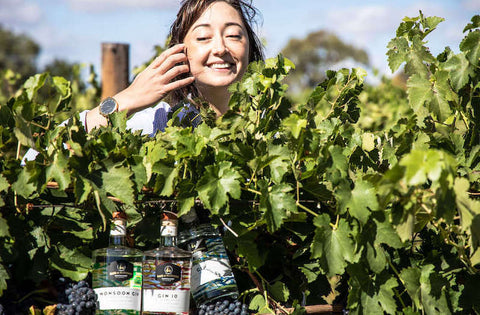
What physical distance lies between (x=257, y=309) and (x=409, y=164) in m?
0.62

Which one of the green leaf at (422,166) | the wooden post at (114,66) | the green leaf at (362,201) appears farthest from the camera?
the wooden post at (114,66)

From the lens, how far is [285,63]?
1.54m

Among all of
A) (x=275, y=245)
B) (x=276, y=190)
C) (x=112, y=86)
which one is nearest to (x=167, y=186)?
Answer: (x=276, y=190)

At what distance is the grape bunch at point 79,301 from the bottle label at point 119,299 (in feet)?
0.13

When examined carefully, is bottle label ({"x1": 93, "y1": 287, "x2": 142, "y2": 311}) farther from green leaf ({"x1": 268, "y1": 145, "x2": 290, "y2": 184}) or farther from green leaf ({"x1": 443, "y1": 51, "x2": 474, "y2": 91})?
green leaf ({"x1": 443, "y1": 51, "x2": 474, "y2": 91})

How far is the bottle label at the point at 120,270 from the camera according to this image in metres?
1.41

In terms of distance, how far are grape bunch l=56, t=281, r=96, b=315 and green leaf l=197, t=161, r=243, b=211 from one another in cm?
37

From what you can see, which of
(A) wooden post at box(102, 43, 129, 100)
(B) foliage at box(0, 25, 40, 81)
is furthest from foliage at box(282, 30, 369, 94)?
(A) wooden post at box(102, 43, 129, 100)

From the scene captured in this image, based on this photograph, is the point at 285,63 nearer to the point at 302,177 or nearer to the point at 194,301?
the point at 302,177

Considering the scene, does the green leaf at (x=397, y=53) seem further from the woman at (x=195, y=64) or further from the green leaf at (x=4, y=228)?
the green leaf at (x=4, y=228)

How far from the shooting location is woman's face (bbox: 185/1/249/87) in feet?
8.00

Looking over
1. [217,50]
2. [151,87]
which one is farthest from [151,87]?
[217,50]

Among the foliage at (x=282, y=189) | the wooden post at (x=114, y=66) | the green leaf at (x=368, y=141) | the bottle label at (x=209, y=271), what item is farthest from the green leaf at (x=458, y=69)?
the wooden post at (x=114, y=66)

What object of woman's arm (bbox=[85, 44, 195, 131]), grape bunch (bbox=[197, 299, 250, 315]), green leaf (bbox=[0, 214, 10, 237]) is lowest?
grape bunch (bbox=[197, 299, 250, 315])
